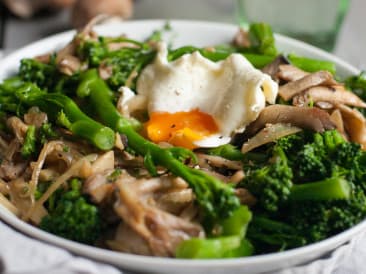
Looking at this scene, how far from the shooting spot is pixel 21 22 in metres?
6.52

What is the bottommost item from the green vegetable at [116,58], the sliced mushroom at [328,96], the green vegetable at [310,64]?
the green vegetable at [116,58]

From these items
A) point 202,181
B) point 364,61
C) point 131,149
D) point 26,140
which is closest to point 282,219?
point 202,181

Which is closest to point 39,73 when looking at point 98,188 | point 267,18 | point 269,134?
point 98,188

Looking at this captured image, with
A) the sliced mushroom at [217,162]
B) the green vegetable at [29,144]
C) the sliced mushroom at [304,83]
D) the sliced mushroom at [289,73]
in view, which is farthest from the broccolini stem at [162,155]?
the sliced mushroom at [289,73]

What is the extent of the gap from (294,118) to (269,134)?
0.18m

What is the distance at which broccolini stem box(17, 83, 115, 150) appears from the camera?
11.0 feet

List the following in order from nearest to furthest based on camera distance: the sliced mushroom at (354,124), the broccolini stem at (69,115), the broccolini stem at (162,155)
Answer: the broccolini stem at (162,155)
the broccolini stem at (69,115)
the sliced mushroom at (354,124)

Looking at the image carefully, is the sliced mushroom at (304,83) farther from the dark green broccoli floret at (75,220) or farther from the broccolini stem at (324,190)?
the dark green broccoli floret at (75,220)

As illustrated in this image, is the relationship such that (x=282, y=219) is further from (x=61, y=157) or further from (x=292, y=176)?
(x=61, y=157)

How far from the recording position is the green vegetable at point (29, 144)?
11.4 ft

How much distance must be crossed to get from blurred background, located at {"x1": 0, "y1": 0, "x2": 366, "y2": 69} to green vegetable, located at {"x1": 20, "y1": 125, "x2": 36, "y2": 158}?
2368 millimetres

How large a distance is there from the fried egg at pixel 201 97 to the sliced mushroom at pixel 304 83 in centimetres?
7

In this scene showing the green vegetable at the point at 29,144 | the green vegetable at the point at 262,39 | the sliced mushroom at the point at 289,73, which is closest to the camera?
the green vegetable at the point at 29,144

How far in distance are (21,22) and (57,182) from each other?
3742 mm
